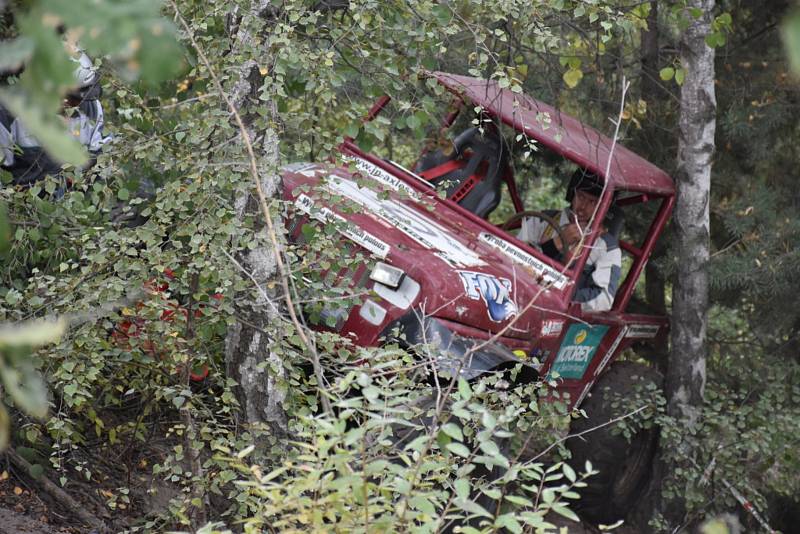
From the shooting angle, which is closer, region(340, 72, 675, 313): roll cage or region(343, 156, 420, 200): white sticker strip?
region(340, 72, 675, 313): roll cage

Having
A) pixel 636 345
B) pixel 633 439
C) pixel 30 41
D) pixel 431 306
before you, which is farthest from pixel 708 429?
pixel 30 41

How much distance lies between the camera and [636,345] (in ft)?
26.2

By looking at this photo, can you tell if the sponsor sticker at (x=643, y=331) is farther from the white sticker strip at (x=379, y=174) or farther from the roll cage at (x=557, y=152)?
the white sticker strip at (x=379, y=174)

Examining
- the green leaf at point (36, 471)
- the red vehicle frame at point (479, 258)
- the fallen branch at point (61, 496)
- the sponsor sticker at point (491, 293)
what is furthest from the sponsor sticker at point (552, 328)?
the green leaf at point (36, 471)

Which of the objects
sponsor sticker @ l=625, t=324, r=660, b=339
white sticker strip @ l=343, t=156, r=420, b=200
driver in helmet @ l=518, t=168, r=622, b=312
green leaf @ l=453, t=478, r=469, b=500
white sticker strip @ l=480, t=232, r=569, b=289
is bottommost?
sponsor sticker @ l=625, t=324, r=660, b=339

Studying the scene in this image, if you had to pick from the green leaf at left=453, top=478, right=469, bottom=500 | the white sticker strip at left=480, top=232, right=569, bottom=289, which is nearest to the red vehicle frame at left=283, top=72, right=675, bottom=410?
the white sticker strip at left=480, top=232, right=569, bottom=289

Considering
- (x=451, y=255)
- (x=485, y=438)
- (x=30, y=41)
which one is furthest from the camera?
(x=451, y=255)

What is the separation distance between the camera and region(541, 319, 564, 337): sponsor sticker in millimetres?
5625

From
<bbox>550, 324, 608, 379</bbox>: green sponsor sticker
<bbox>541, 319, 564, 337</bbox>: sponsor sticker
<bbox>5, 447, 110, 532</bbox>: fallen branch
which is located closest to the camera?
<bbox>5, 447, 110, 532</bbox>: fallen branch

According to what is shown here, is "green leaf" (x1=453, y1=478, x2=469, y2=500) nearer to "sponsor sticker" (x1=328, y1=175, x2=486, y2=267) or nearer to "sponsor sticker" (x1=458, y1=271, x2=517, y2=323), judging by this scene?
"sponsor sticker" (x1=458, y1=271, x2=517, y2=323)

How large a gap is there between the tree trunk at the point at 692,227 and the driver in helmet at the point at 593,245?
53 cm

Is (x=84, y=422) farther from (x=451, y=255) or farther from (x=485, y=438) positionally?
(x=485, y=438)

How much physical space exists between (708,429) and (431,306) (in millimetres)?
2644

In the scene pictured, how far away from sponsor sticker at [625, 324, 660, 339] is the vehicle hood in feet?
4.06
